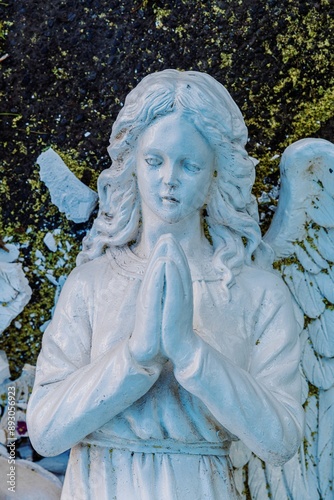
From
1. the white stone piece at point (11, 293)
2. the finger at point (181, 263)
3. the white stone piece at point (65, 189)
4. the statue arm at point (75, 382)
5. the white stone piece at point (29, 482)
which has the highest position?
the finger at point (181, 263)

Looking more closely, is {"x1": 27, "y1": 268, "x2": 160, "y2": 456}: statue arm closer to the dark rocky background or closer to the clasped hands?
the clasped hands

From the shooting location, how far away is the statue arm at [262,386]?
77.5 inches

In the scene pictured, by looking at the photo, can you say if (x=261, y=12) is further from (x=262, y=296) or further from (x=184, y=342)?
(x=184, y=342)

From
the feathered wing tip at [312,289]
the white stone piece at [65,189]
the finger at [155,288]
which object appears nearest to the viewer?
the finger at [155,288]

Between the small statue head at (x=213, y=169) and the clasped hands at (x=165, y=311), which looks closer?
the clasped hands at (x=165, y=311)

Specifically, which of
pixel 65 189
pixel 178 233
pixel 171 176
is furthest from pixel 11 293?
pixel 171 176

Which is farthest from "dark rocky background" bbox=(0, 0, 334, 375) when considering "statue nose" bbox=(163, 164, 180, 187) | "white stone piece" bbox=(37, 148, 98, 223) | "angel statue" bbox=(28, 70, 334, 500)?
"statue nose" bbox=(163, 164, 180, 187)

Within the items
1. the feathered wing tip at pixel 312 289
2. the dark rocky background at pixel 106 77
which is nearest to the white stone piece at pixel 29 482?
the dark rocky background at pixel 106 77

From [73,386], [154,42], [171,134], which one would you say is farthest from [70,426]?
[154,42]

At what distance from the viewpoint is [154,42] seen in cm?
254

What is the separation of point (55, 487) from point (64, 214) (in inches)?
24.0

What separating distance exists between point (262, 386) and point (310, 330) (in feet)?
1.15

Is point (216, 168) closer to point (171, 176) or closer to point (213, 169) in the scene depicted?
point (213, 169)

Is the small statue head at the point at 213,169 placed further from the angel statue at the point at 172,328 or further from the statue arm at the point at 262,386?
the statue arm at the point at 262,386
